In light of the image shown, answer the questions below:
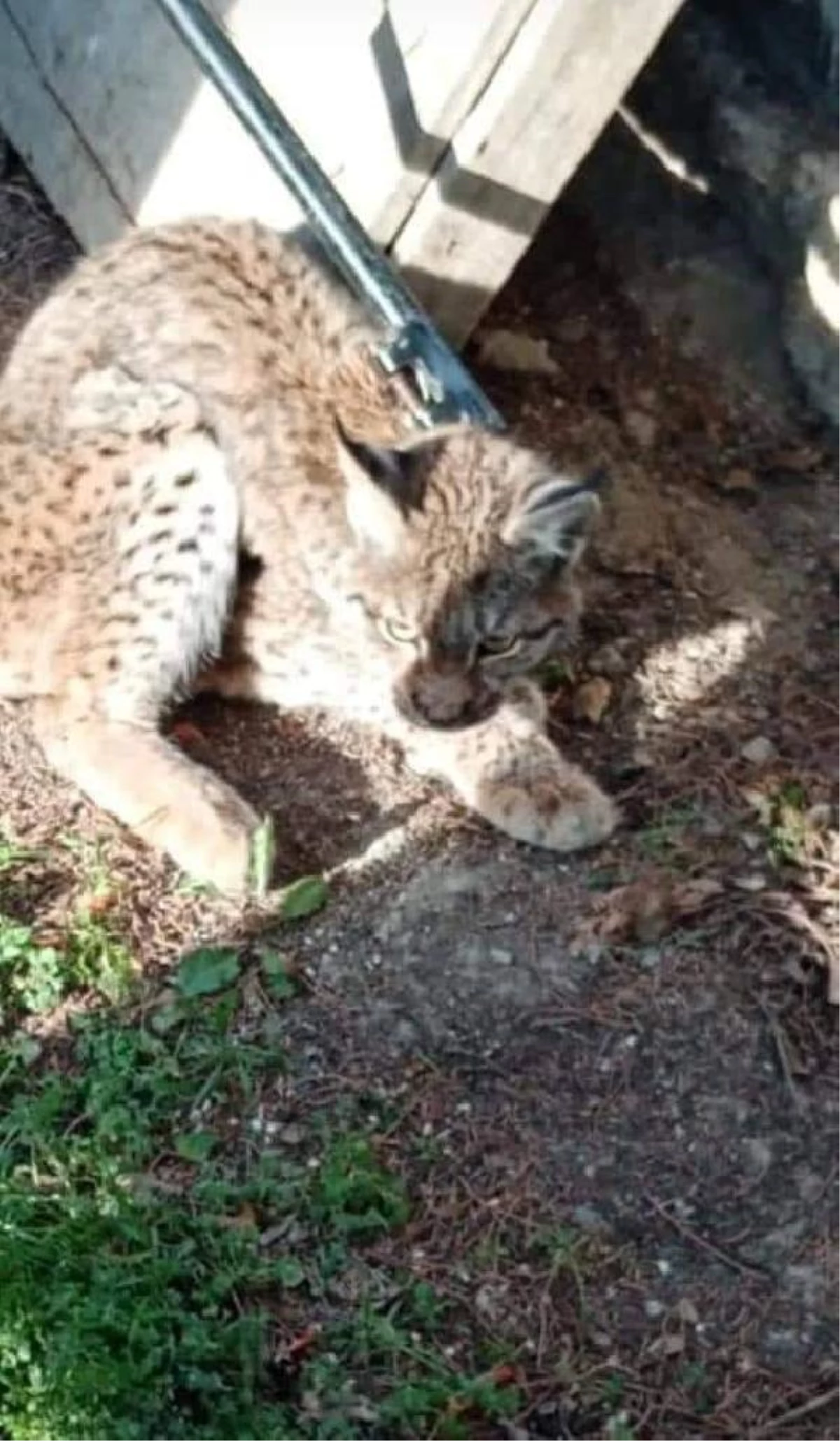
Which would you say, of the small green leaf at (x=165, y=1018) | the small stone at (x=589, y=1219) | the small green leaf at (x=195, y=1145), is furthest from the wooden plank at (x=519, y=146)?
the small stone at (x=589, y=1219)

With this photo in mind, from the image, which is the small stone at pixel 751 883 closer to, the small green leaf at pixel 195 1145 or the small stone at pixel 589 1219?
the small stone at pixel 589 1219

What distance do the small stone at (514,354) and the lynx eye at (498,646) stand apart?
123 centimetres

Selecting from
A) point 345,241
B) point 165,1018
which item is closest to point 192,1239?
point 165,1018

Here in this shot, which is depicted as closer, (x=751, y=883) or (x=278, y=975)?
(x=278, y=975)

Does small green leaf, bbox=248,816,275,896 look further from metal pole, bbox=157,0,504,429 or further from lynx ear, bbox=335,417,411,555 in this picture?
metal pole, bbox=157,0,504,429

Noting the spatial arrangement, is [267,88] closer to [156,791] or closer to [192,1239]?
[156,791]

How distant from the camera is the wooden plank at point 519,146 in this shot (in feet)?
17.6

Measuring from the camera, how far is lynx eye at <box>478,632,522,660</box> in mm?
5027

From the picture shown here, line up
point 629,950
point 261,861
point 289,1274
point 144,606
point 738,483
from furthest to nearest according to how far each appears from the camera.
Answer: point 738,483 → point 144,606 → point 261,861 → point 629,950 → point 289,1274

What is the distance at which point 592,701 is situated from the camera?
17.8 ft

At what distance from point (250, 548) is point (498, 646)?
617 millimetres

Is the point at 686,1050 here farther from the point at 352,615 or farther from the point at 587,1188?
the point at 352,615

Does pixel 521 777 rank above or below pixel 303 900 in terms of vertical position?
above

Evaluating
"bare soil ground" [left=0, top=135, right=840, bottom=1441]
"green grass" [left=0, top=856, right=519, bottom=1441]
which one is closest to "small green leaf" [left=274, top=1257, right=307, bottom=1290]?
"green grass" [left=0, top=856, right=519, bottom=1441]
